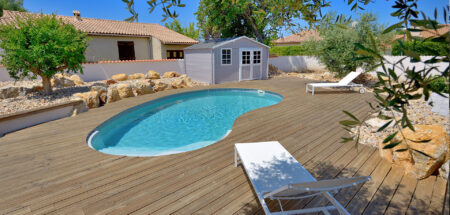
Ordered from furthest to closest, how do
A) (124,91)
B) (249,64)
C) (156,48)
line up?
(156,48) < (249,64) < (124,91)

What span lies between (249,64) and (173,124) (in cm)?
873

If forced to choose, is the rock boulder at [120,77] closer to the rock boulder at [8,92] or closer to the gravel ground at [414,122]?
the rock boulder at [8,92]

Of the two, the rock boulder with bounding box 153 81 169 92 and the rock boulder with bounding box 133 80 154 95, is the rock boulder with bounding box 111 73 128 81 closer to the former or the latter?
the rock boulder with bounding box 153 81 169 92

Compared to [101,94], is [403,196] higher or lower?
lower

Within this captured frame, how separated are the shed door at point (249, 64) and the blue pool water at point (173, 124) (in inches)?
131

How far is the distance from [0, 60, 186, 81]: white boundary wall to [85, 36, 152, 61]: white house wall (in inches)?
170

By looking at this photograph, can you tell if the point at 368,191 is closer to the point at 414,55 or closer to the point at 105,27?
the point at 414,55

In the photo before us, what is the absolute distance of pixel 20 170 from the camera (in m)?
3.81

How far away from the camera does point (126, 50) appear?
19781mm

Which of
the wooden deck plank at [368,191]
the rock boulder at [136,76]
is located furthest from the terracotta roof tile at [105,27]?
the wooden deck plank at [368,191]

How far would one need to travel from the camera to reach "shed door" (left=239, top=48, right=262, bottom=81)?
14674 mm

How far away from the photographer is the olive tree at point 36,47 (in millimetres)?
7383

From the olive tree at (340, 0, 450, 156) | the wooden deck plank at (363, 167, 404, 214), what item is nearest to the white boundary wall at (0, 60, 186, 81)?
the wooden deck plank at (363, 167, 404, 214)

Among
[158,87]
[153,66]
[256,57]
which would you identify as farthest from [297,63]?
[158,87]
